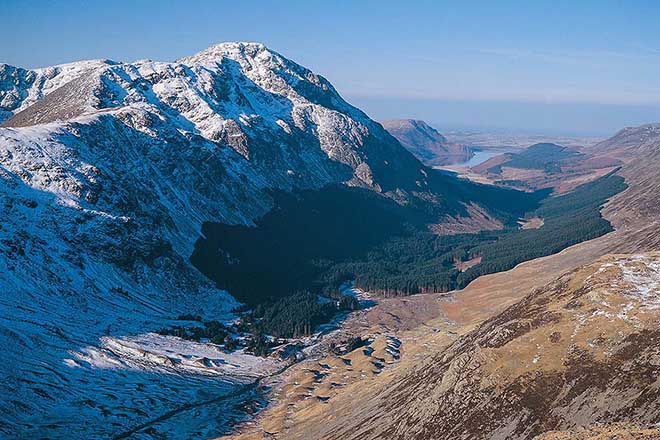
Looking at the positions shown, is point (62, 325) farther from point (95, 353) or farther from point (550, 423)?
point (550, 423)

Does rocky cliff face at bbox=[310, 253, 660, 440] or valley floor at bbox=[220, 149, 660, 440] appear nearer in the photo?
rocky cliff face at bbox=[310, 253, 660, 440]

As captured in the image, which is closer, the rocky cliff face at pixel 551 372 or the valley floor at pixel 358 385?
the rocky cliff face at pixel 551 372

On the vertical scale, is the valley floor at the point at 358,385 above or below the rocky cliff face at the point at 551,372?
below

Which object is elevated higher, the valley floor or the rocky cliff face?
the rocky cliff face

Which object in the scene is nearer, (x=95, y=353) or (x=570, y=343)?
(x=570, y=343)

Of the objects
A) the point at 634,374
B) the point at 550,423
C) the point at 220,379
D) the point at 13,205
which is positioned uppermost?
the point at 13,205

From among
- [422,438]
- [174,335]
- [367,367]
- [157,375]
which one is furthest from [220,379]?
[422,438]

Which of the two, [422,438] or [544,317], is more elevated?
[544,317]

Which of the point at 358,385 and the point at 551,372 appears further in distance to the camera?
the point at 358,385

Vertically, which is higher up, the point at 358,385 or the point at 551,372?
the point at 551,372

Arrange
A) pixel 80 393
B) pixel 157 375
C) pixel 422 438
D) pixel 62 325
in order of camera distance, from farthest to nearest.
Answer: pixel 62 325 < pixel 157 375 < pixel 80 393 < pixel 422 438

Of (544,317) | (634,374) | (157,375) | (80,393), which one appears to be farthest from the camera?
(157,375)
